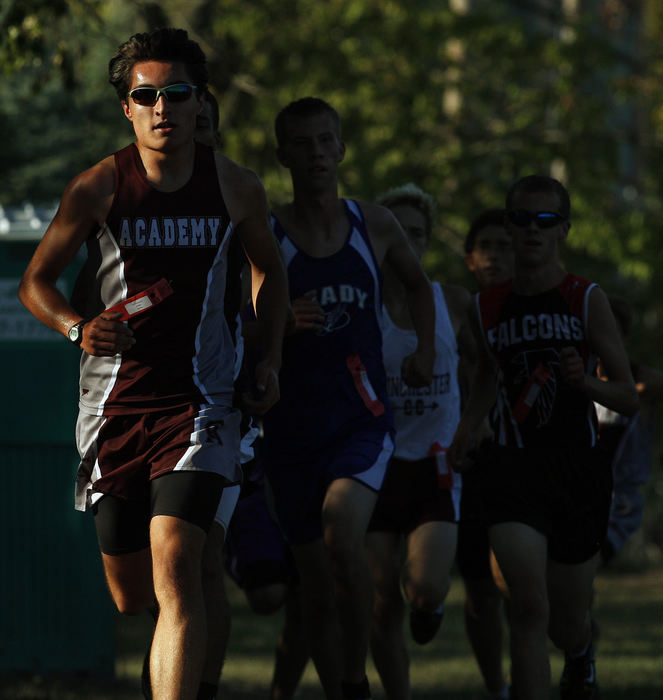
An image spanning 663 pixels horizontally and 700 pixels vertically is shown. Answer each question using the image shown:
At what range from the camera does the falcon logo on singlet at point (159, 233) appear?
5.68 m

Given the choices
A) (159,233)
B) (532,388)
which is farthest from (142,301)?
(532,388)

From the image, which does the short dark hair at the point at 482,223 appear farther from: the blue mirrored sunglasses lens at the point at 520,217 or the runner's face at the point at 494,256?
the blue mirrored sunglasses lens at the point at 520,217

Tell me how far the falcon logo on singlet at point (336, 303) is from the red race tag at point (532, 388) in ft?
2.73

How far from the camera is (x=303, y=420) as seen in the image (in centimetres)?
722

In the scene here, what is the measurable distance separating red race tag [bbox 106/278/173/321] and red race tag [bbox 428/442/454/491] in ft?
9.43

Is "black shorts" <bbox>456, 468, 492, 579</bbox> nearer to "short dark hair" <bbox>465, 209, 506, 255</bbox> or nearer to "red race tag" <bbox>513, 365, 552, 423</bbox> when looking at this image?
"short dark hair" <bbox>465, 209, 506, 255</bbox>

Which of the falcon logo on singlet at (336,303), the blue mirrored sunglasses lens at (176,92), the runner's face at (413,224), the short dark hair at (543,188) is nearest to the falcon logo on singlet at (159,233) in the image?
the blue mirrored sunglasses lens at (176,92)

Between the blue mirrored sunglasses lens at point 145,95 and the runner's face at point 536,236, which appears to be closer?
the blue mirrored sunglasses lens at point 145,95

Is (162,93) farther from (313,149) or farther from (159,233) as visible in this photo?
(313,149)

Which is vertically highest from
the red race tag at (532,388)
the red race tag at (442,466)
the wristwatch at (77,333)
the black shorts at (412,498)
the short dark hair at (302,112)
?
the short dark hair at (302,112)

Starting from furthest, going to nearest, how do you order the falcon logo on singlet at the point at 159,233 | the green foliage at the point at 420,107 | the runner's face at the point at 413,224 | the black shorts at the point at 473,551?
1. the green foliage at the point at 420,107
2. the black shorts at the point at 473,551
3. the runner's face at the point at 413,224
4. the falcon logo on singlet at the point at 159,233

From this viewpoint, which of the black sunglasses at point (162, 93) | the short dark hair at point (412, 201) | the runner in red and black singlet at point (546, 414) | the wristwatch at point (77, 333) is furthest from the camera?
the short dark hair at point (412, 201)

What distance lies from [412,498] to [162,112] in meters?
3.08

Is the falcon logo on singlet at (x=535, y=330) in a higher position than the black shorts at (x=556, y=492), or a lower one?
higher
